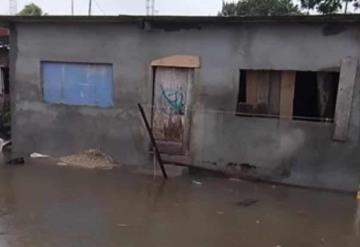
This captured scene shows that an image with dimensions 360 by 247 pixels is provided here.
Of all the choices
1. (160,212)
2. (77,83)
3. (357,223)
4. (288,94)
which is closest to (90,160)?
(77,83)

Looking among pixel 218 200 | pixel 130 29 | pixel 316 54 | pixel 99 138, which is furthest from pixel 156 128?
pixel 316 54

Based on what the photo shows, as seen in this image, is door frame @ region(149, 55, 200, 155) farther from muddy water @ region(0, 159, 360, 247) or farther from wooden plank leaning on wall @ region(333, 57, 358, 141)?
wooden plank leaning on wall @ region(333, 57, 358, 141)

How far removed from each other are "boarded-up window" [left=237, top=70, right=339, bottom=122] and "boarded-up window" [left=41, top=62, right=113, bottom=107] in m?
3.13

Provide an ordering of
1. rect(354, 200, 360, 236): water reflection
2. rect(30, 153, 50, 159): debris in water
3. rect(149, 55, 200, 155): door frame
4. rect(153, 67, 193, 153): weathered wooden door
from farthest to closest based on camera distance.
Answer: rect(30, 153, 50, 159): debris in water → rect(153, 67, 193, 153): weathered wooden door → rect(149, 55, 200, 155): door frame → rect(354, 200, 360, 236): water reflection

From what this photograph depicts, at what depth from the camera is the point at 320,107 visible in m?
10.4

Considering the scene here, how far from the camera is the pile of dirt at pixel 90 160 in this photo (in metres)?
11.6

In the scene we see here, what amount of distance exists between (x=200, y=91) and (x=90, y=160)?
2.93 meters

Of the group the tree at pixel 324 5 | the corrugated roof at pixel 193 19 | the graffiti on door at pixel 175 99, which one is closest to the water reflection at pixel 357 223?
the corrugated roof at pixel 193 19

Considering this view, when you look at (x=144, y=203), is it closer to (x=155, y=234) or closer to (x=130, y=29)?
(x=155, y=234)

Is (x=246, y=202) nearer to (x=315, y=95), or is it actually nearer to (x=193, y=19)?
(x=315, y=95)

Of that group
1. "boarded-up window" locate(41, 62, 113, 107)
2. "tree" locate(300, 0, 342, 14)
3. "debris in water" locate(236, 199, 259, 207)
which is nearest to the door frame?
"boarded-up window" locate(41, 62, 113, 107)

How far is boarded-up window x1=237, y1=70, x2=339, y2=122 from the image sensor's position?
33.7 ft

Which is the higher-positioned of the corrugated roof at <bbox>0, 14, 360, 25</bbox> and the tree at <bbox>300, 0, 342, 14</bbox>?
the tree at <bbox>300, 0, 342, 14</bbox>

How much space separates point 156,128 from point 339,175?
12.9 feet
